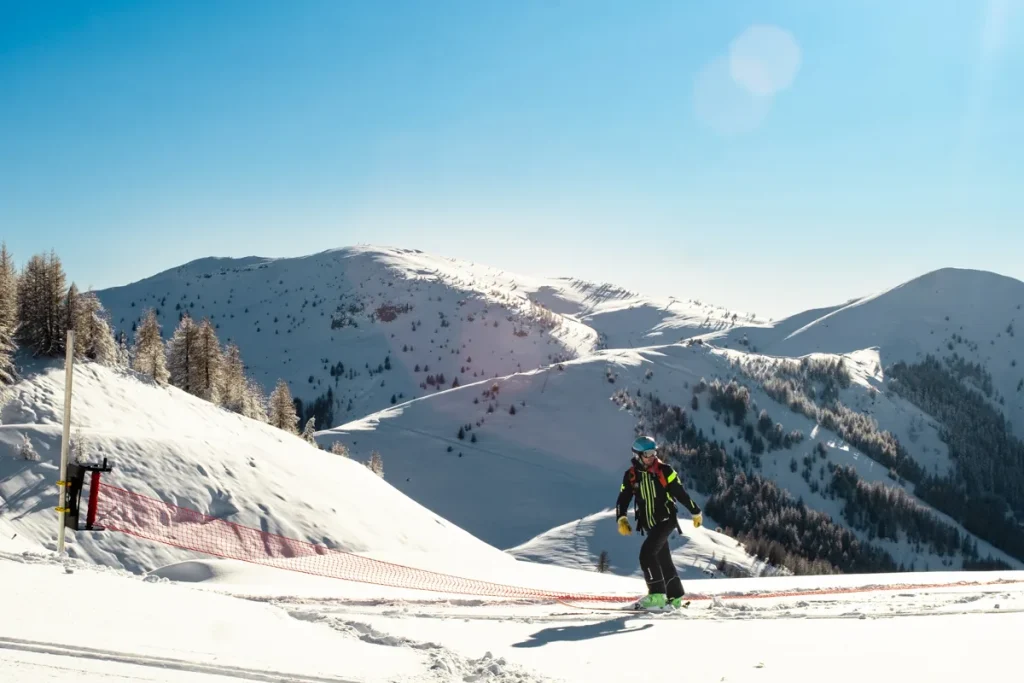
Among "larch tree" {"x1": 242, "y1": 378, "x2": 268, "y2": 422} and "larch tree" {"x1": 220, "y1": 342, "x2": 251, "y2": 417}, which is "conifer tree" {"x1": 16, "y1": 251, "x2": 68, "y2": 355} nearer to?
"larch tree" {"x1": 220, "y1": 342, "x2": 251, "y2": 417}

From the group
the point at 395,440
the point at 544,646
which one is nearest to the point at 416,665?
the point at 544,646

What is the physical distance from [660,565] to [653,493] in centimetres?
102

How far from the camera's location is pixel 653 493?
10.3 metres

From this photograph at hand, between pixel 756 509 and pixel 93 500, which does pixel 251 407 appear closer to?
pixel 93 500

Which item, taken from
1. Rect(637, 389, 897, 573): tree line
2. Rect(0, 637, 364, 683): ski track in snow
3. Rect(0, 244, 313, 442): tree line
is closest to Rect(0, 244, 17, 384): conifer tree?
Rect(0, 244, 313, 442): tree line

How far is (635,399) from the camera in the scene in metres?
120

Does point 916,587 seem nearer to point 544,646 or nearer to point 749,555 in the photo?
point 544,646

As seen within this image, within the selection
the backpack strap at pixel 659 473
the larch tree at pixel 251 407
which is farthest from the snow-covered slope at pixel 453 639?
the larch tree at pixel 251 407

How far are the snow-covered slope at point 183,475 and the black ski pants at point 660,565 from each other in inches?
485

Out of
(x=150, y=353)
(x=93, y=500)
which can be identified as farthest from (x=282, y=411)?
(x=93, y=500)

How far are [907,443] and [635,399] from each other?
72.9m

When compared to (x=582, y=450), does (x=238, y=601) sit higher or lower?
higher

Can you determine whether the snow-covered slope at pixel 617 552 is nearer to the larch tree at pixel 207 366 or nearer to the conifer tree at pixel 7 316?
the larch tree at pixel 207 366

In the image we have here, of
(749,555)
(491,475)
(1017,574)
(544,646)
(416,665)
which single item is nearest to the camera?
(416,665)
